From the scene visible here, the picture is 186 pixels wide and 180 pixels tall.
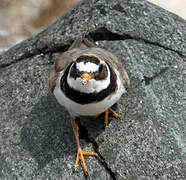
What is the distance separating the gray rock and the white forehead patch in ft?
4.46

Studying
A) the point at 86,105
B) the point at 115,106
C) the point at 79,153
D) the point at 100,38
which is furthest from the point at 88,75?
the point at 100,38

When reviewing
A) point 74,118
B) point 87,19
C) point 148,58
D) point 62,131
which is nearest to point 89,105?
point 74,118

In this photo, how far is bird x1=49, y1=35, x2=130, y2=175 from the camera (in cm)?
366

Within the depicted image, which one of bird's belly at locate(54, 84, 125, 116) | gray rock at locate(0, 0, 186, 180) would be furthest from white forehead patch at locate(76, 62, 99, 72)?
gray rock at locate(0, 0, 186, 180)

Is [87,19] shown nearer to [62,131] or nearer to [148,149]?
[62,131]

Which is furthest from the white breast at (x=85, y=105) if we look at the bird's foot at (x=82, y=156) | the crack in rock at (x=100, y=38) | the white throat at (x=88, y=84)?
the crack in rock at (x=100, y=38)

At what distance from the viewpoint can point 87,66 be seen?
364 centimetres

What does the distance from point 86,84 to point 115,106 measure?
147 cm

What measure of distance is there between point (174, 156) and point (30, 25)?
25.5 feet

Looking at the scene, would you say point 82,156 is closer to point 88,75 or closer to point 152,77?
point 88,75

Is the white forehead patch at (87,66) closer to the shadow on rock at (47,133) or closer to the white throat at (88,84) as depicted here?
the white throat at (88,84)

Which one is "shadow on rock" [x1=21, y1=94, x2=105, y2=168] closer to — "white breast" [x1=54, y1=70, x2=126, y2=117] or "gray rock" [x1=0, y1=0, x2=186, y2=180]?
"gray rock" [x1=0, y1=0, x2=186, y2=180]

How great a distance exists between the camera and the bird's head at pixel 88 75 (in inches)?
141

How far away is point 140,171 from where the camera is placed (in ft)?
14.3
